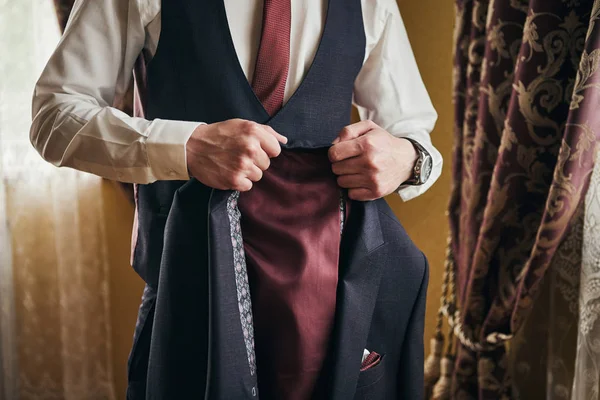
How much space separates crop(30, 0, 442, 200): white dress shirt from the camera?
32.2 inches

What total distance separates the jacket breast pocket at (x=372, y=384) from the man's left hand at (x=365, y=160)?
30cm

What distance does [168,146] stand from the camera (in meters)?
0.81

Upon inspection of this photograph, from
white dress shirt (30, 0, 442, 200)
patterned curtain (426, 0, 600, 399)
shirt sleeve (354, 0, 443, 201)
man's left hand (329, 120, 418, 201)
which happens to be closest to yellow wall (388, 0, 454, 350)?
patterned curtain (426, 0, 600, 399)

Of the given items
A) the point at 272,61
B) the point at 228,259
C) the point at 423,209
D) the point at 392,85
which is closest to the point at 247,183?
the point at 228,259

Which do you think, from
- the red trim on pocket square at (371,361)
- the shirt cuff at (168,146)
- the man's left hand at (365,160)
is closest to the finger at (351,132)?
the man's left hand at (365,160)

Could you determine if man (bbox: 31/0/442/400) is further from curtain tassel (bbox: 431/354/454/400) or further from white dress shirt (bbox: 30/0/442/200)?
curtain tassel (bbox: 431/354/454/400)

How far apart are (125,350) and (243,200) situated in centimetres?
118

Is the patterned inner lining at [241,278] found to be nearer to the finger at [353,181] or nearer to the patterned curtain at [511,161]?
the finger at [353,181]

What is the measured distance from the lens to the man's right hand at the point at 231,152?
0.79m

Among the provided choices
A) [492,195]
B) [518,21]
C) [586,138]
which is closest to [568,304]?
[492,195]

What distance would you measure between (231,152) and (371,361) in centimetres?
46

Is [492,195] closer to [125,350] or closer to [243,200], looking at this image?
[243,200]

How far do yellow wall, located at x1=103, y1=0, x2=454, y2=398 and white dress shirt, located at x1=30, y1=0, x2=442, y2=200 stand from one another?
58 cm

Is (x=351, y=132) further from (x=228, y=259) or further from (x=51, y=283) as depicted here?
(x=51, y=283)
